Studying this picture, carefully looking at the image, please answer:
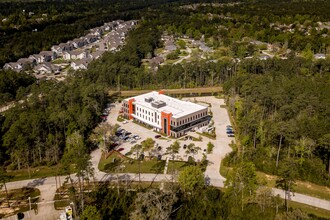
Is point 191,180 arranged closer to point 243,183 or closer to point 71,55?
point 243,183

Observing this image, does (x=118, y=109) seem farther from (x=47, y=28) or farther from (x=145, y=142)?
(x=47, y=28)

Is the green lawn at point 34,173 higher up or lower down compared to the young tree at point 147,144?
lower down

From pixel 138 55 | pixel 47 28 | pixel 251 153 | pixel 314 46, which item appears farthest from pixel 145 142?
pixel 47 28

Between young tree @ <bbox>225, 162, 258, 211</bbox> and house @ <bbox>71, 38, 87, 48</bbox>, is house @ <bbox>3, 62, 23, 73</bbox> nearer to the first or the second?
house @ <bbox>71, 38, 87, 48</bbox>

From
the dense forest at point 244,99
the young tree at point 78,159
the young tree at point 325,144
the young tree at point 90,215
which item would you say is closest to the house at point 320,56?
the dense forest at point 244,99

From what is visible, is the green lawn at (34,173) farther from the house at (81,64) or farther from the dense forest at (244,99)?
the house at (81,64)
